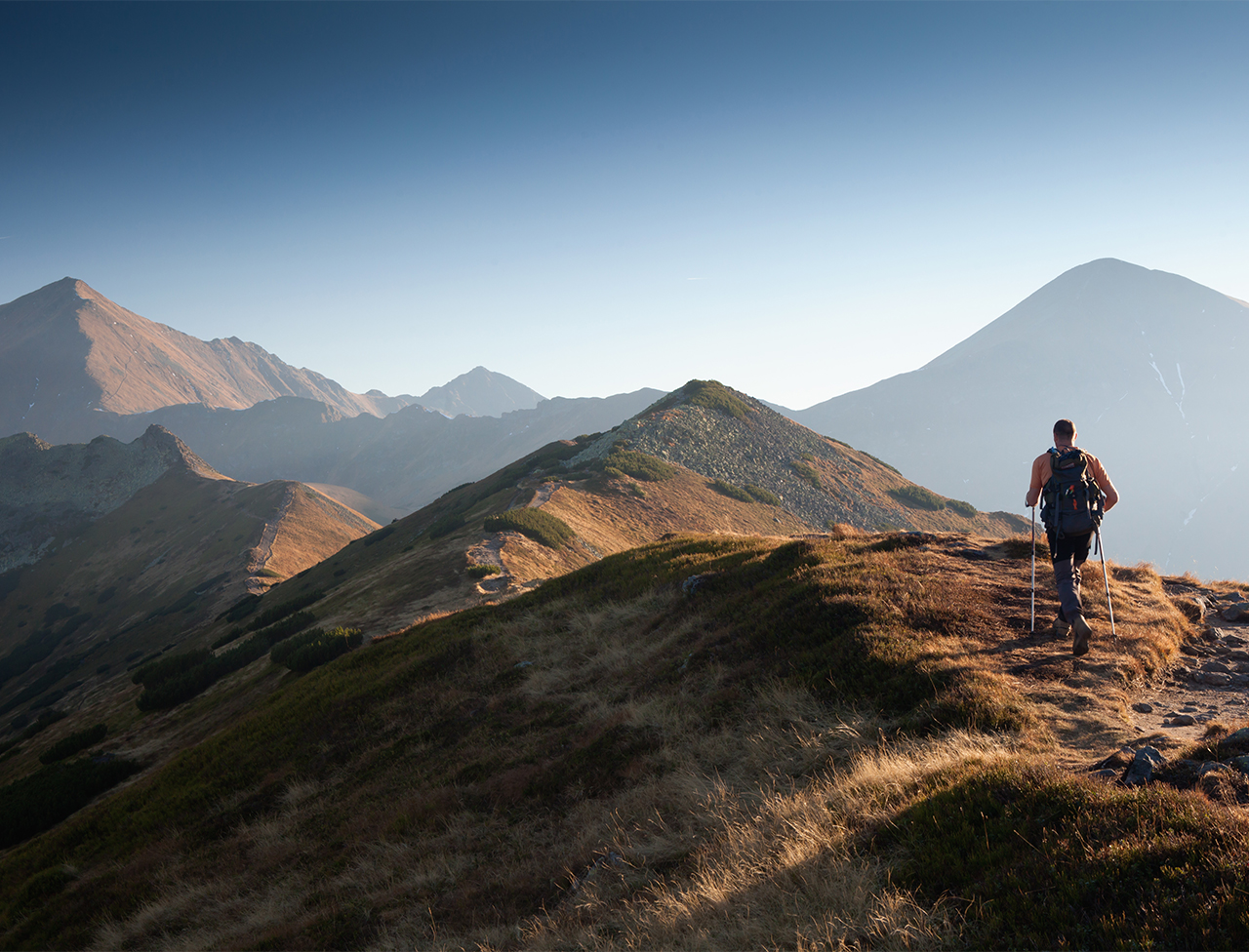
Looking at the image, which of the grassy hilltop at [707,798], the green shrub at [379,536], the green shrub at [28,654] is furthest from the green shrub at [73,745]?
the green shrub at [28,654]

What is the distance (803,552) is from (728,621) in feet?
11.2

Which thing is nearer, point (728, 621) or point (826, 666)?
point (826, 666)

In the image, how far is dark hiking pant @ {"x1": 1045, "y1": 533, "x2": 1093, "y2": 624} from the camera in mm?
9648

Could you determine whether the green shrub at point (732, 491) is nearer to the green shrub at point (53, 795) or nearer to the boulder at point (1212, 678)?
the green shrub at point (53, 795)

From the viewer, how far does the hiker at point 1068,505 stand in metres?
9.77

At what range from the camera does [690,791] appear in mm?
7570

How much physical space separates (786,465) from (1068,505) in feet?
215

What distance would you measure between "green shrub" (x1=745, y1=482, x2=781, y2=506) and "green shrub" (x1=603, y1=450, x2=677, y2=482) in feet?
31.0

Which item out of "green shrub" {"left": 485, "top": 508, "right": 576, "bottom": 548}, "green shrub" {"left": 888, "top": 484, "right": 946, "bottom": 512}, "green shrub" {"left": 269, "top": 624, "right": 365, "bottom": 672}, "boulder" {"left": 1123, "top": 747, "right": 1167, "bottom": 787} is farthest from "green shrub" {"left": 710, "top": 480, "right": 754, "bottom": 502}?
"boulder" {"left": 1123, "top": 747, "right": 1167, "bottom": 787}

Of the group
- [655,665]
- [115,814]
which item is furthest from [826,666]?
[115,814]

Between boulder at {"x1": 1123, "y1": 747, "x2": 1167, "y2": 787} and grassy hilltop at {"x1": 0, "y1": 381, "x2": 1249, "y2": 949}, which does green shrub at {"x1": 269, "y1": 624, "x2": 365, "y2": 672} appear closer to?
grassy hilltop at {"x1": 0, "y1": 381, "x2": 1249, "y2": 949}

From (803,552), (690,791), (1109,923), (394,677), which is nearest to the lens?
(1109,923)

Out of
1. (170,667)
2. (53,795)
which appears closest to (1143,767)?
(53,795)

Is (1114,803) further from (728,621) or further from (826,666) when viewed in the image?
(728,621)
